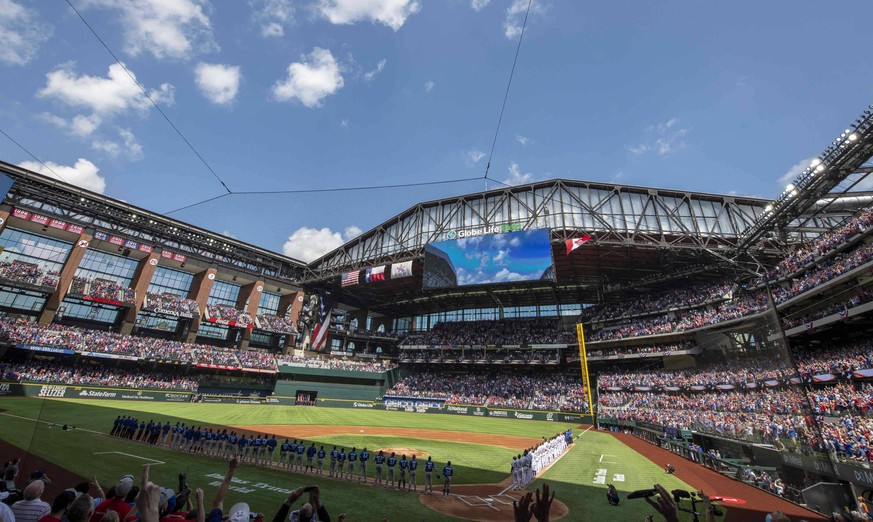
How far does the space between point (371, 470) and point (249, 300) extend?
146 feet

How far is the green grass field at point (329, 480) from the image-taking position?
38.8 ft

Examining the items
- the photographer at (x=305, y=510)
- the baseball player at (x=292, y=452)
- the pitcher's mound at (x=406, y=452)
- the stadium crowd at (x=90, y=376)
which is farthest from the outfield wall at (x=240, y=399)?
the photographer at (x=305, y=510)

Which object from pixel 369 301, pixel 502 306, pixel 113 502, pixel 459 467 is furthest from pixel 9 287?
pixel 502 306

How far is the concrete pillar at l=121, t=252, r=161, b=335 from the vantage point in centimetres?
4444

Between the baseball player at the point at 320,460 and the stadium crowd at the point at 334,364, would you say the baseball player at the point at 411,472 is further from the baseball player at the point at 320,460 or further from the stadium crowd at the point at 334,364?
the stadium crowd at the point at 334,364

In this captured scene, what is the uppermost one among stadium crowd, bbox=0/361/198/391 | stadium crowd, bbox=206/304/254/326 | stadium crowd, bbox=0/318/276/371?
stadium crowd, bbox=206/304/254/326

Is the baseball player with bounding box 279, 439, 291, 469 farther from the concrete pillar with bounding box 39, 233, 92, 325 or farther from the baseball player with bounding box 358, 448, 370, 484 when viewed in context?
the concrete pillar with bounding box 39, 233, 92, 325

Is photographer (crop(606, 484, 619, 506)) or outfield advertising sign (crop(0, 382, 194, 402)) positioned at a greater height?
outfield advertising sign (crop(0, 382, 194, 402))

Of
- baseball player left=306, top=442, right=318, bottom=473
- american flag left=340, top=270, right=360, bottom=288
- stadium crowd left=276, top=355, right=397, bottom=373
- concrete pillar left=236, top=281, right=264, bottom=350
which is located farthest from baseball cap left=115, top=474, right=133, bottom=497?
concrete pillar left=236, top=281, right=264, bottom=350

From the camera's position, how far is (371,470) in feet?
57.8

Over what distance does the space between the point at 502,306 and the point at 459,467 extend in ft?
145

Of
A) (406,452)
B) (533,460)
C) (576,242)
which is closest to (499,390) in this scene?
(576,242)

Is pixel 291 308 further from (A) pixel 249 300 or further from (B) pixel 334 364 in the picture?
(B) pixel 334 364

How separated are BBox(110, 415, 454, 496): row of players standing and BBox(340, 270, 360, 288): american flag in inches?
1269
